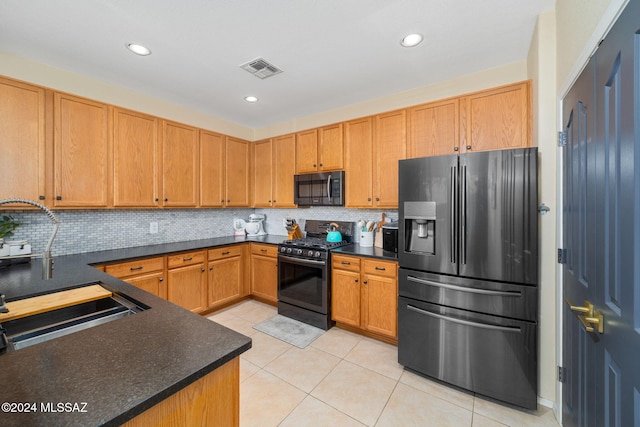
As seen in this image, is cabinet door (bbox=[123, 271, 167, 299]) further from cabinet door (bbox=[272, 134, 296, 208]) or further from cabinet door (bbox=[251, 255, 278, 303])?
cabinet door (bbox=[272, 134, 296, 208])

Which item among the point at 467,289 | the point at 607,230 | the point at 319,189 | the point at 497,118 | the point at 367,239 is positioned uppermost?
the point at 497,118

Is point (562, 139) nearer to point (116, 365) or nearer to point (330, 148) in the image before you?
point (330, 148)

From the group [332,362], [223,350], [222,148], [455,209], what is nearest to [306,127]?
[222,148]

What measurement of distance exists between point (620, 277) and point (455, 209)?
3.60 ft

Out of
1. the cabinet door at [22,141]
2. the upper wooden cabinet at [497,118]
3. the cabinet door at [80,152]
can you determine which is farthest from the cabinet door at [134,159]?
the upper wooden cabinet at [497,118]

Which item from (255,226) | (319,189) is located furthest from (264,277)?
(319,189)

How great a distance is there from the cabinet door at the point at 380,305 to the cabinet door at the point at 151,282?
2.15 m

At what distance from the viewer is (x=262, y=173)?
13.3 feet

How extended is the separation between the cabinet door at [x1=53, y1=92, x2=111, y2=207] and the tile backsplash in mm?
325

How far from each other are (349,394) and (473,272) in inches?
51.4

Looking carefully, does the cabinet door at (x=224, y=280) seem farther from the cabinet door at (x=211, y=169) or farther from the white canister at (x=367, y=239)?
the white canister at (x=367, y=239)

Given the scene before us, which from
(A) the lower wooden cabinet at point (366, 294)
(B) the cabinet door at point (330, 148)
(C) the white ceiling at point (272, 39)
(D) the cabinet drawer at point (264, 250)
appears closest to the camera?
(C) the white ceiling at point (272, 39)

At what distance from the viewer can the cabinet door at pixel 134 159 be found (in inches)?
106

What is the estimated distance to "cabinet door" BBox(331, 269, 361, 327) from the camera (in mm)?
2771
